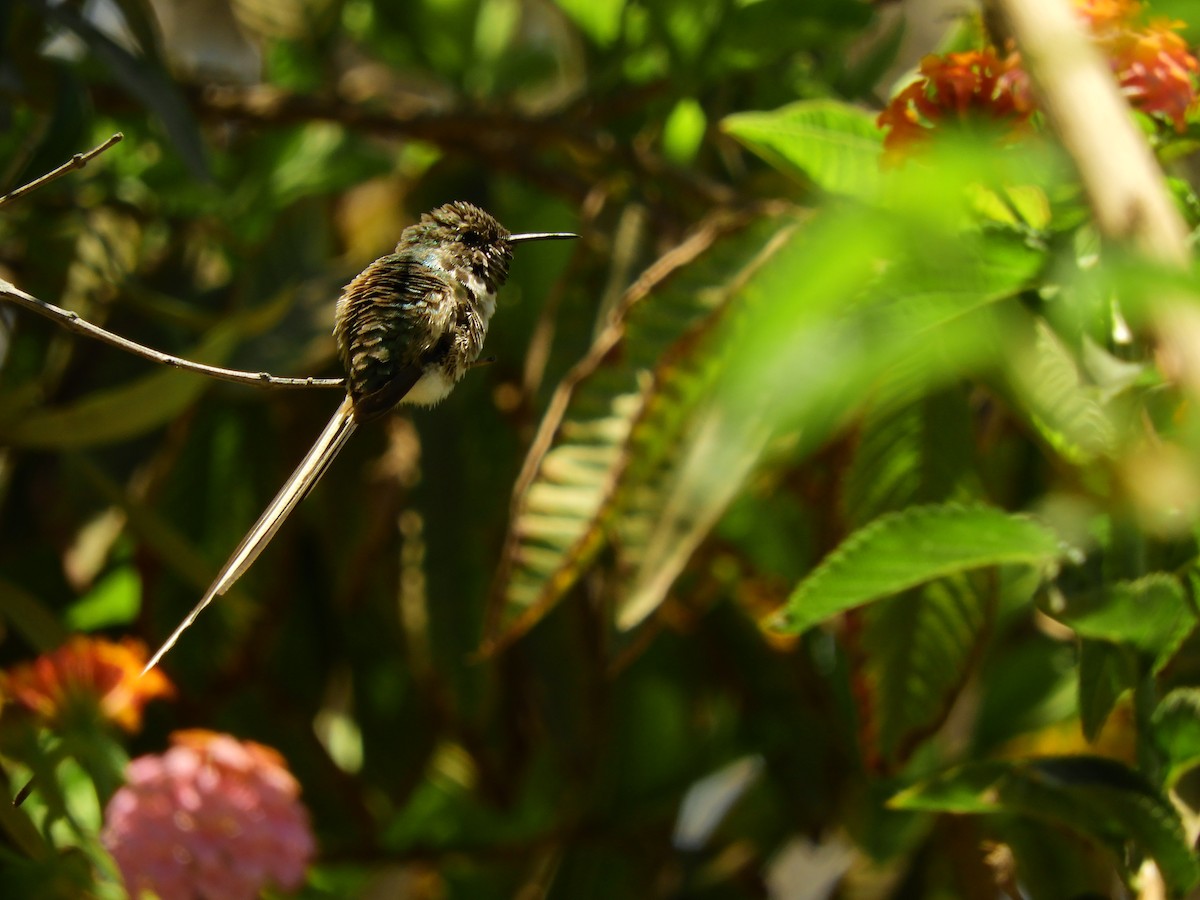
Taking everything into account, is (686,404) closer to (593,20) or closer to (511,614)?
(511,614)

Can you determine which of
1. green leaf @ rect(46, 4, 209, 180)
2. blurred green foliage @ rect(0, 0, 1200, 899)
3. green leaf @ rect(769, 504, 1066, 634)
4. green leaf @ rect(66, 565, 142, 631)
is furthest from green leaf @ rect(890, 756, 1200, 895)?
green leaf @ rect(66, 565, 142, 631)

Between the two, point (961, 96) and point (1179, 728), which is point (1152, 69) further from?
point (1179, 728)

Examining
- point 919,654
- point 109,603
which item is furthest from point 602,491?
point 109,603

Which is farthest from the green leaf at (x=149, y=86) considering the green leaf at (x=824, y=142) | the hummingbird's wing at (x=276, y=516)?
the hummingbird's wing at (x=276, y=516)

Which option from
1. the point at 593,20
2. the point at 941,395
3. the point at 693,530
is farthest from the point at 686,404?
the point at 593,20

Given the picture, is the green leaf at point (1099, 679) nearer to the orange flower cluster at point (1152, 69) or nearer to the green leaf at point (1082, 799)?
the green leaf at point (1082, 799)
